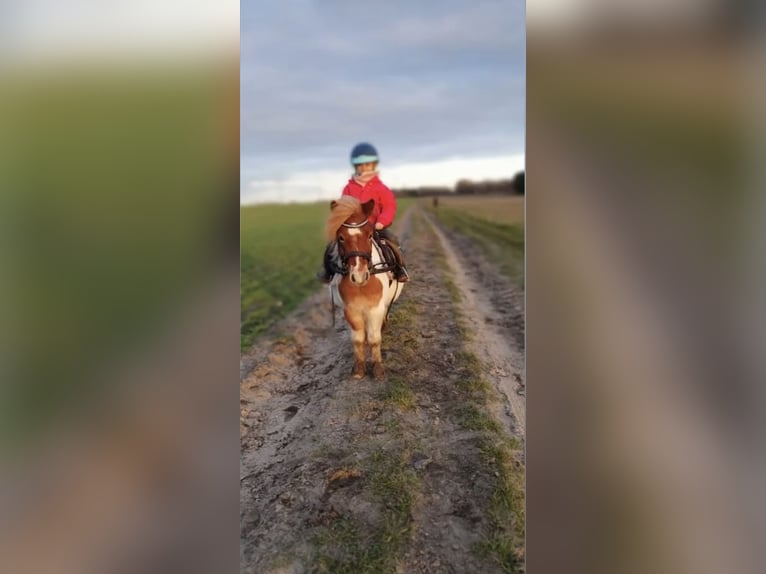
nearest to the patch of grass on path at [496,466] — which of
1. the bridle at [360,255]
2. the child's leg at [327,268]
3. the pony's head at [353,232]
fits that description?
the bridle at [360,255]

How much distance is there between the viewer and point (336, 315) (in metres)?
2.81

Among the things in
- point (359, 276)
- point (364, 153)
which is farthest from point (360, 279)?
point (364, 153)

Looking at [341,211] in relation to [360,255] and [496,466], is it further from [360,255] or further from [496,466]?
[496,466]

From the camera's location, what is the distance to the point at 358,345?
2.72 metres

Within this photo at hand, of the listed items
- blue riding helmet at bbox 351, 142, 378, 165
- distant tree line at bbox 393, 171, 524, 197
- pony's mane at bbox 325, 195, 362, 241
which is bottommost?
pony's mane at bbox 325, 195, 362, 241

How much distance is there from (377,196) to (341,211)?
0.20 m

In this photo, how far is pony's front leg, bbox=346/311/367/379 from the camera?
2719 millimetres

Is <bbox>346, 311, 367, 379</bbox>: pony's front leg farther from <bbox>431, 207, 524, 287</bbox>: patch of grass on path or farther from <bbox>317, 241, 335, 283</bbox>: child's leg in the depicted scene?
<bbox>431, 207, 524, 287</bbox>: patch of grass on path
